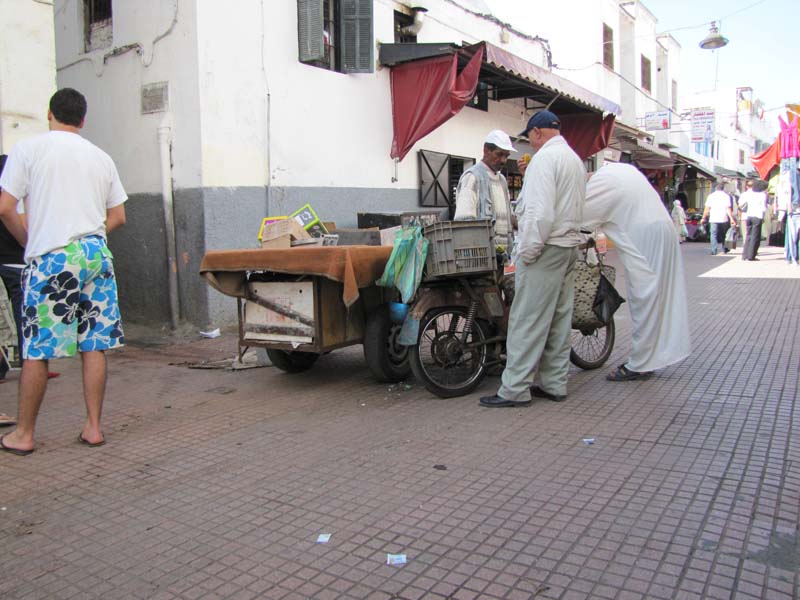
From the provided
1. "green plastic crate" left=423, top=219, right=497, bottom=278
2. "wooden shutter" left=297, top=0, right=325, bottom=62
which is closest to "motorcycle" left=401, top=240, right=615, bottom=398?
"green plastic crate" left=423, top=219, right=497, bottom=278

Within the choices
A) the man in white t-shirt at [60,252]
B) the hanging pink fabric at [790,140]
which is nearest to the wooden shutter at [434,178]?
the man in white t-shirt at [60,252]

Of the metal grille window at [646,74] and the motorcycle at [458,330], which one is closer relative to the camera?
the motorcycle at [458,330]

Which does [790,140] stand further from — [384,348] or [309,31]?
[384,348]

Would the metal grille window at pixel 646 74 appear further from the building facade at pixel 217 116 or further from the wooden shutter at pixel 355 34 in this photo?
the wooden shutter at pixel 355 34

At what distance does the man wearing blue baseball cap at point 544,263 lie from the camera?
175 inches

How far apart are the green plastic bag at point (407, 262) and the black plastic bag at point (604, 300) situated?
1.45 meters

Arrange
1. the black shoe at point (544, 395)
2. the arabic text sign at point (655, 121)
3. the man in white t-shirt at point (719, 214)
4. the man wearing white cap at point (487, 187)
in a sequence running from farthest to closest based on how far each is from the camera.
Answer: the arabic text sign at point (655, 121)
the man in white t-shirt at point (719, 214)
the man wearing white cap at point (487, 187)
the black shoe at point (544, 395)

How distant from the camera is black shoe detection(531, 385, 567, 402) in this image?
4734mm

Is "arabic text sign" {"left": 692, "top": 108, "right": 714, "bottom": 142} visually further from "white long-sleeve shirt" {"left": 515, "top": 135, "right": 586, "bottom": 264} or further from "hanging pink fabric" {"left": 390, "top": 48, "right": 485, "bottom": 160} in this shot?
"white long-sleeve shirt" {"left": 515, "top": 135, "right": 586, "bottom": 264}

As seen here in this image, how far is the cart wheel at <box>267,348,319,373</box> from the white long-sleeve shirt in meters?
2.15

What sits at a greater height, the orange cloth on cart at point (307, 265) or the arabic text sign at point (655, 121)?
the arabic text sign at point (655, 121)

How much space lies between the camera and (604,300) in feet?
17.1

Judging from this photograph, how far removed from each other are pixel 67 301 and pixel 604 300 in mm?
3734

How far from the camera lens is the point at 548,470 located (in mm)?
3441
